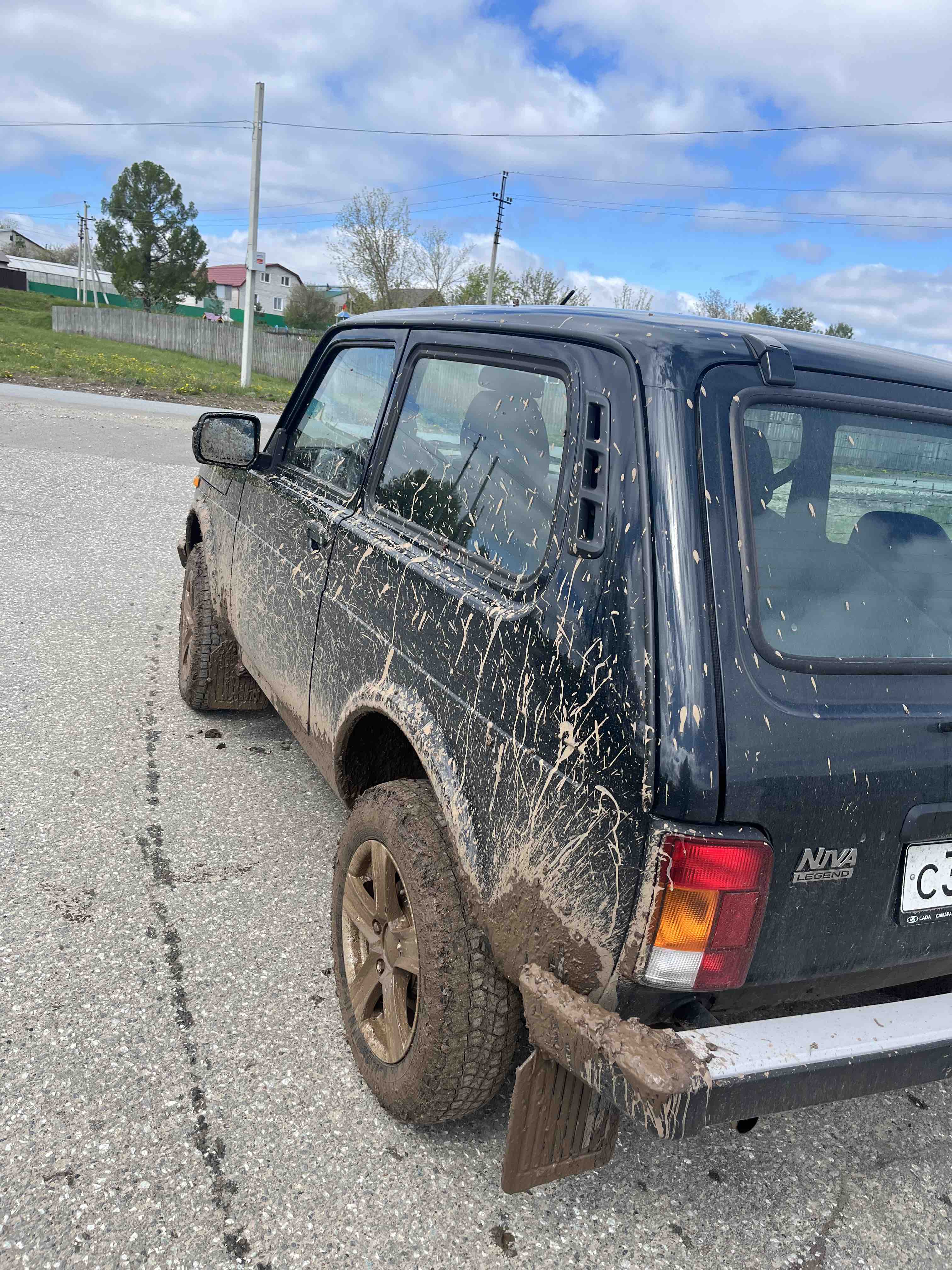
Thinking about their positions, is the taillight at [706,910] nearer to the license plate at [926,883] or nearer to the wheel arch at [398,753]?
the license plate at [926,883]

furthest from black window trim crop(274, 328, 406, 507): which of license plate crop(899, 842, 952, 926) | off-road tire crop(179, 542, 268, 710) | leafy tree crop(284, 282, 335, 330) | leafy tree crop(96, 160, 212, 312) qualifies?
leafy tree crop(96, 160, 212, 312)

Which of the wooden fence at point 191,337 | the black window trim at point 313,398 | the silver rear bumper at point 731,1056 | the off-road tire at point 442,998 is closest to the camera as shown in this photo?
the silver rear bumper at point 731,1056

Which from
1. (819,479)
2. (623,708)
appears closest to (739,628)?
(623,708)

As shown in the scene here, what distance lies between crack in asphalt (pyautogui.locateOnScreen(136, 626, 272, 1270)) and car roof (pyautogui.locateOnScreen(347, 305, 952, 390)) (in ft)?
6.30

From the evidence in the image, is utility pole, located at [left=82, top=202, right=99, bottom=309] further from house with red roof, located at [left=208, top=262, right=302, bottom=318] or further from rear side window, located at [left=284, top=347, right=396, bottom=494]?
rear side window, located at [left=284, top=347, right=396, bottom=494]

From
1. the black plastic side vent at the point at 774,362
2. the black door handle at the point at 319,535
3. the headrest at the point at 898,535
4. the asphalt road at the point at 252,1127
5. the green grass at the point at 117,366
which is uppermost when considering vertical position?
the black plastic side vent at the point at 774,362

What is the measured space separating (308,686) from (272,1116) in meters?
1.26

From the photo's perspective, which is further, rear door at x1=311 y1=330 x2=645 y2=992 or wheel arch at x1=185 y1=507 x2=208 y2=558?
wheel arch at x1=185 y1=507 x2=208 y2=558

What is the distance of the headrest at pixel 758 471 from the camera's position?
1814mm

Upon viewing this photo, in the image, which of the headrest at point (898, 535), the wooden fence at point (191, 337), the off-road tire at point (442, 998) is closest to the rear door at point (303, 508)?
the off-road tire at point (442, 998)

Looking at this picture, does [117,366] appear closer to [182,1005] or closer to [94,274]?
[182,1005]

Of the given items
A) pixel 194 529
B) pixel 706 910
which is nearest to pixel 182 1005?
→ pixel 706 910

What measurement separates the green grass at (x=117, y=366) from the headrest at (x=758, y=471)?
816 inches

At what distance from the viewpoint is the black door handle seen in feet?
9.95
